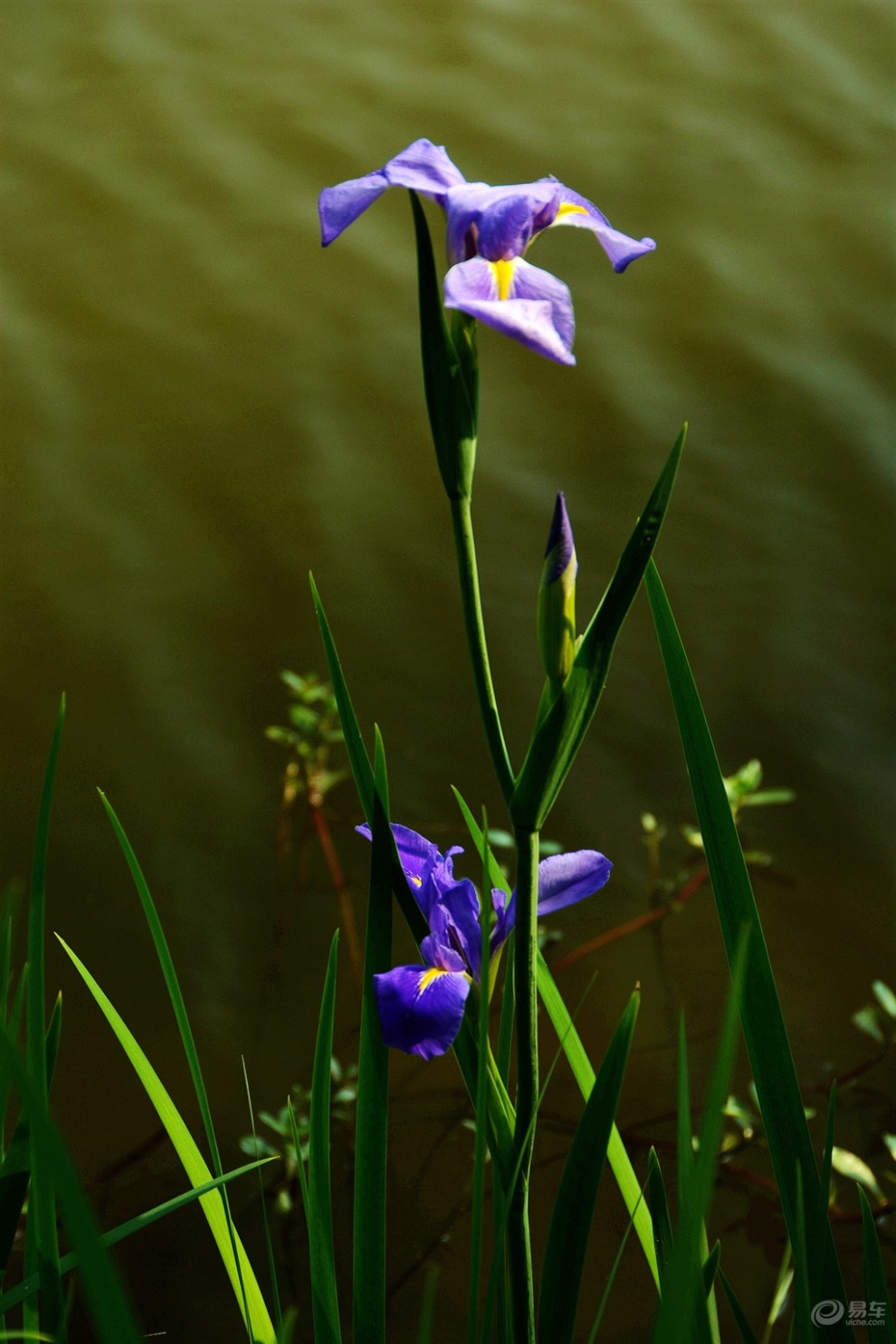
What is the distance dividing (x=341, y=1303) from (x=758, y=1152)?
1.32 ft

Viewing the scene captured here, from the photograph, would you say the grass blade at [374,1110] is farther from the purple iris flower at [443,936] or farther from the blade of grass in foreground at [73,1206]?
the blade of grass in foreground at [73,1206]

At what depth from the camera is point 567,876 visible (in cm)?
44

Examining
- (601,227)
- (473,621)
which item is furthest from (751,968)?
(601,227)

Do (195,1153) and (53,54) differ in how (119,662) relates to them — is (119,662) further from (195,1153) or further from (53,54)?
(53,54)

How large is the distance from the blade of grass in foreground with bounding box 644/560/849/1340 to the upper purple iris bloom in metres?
0.13

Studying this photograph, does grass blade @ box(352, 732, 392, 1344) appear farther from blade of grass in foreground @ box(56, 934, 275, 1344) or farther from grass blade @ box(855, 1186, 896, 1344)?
grass blade @ box(855, 1186, 896, 1344)

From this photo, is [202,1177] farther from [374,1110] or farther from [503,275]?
[503,275]

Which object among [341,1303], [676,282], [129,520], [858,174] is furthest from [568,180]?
[341,1303]

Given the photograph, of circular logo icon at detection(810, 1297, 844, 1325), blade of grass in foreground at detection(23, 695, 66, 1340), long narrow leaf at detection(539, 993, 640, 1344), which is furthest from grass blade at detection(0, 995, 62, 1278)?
circular logo icon at detection(810, 1297, 844, 1325)

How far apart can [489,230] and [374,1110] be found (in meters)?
0.33

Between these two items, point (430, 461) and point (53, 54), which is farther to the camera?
point (53, 54)

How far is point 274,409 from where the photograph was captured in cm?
167

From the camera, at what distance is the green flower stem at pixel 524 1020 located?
0.39 meters

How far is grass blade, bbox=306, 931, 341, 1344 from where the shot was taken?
0.47 meters
